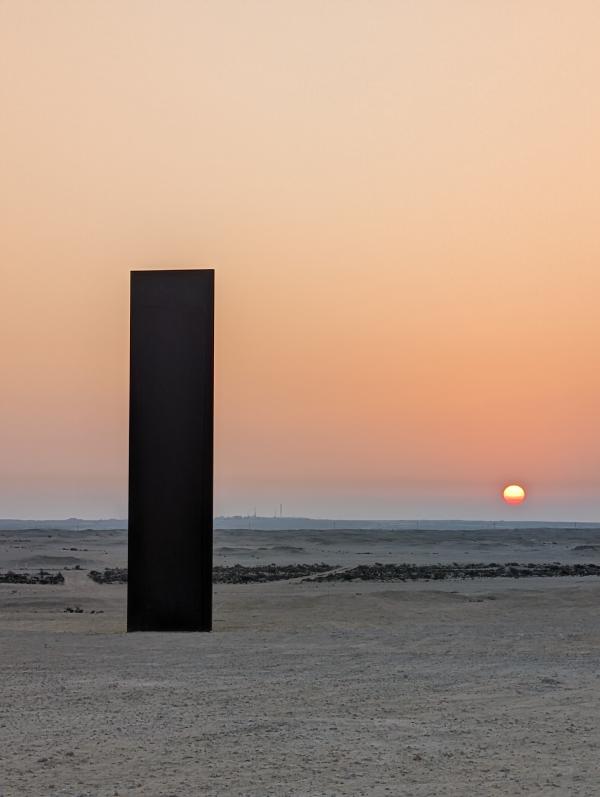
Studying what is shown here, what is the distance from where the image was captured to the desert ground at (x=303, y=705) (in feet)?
23.4

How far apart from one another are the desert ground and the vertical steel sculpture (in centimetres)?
73

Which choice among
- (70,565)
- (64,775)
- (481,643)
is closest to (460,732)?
(64,775)

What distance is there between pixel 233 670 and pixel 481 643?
4.47 meters

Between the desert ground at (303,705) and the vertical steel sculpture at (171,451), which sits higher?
the vertical steel sculpture at (171,451)

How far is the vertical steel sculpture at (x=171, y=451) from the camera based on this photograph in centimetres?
1530

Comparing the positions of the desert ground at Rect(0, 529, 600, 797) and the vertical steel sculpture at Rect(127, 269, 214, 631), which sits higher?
the vertical steel sculpture at Rect(127, 269, 214, 631)

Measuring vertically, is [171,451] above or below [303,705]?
above

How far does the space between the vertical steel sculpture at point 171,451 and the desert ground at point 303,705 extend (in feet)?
2.38

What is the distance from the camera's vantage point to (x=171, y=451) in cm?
1548

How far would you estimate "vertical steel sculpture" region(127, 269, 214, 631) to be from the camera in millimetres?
15305

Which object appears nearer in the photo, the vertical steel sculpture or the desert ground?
the desert ground

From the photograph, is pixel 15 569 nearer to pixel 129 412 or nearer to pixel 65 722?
pixel 129 412

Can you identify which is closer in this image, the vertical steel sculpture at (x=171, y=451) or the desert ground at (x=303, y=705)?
the desert ground at (x=303, y=705)

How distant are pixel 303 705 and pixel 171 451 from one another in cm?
638
